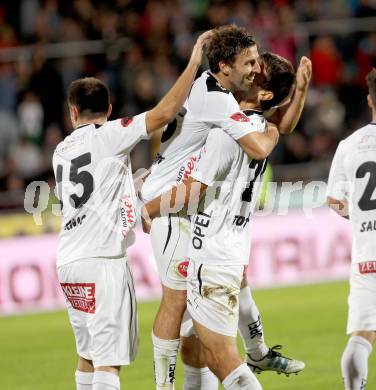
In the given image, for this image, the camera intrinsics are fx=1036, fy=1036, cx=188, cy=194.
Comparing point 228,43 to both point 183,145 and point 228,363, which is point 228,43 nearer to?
point 183,145

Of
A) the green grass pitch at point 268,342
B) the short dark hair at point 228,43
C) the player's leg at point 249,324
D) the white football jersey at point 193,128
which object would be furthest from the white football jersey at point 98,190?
the green grass pitch at point 268,342

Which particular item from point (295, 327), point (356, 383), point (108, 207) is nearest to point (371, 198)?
point (356, 383)

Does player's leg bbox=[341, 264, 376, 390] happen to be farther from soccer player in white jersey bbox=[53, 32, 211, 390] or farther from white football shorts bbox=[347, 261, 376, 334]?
soccer player in white jersey bbox=[53, 32, 211, 390]

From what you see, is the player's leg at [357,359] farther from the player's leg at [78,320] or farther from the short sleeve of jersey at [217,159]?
the player's leg at [78,320]

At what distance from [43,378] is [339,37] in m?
9.60

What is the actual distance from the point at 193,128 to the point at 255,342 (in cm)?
163

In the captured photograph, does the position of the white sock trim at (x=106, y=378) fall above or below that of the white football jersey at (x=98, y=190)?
below

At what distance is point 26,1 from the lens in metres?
16.1

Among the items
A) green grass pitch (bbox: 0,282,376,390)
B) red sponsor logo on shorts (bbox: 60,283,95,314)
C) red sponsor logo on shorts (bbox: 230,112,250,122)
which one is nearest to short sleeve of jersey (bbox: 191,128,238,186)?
red sponsor logo on shorts (bbox: 230,112,250,122)

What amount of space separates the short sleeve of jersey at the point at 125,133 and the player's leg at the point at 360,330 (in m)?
1.67

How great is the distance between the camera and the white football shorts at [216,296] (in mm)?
5836

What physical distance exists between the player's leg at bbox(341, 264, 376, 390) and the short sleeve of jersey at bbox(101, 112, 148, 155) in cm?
167

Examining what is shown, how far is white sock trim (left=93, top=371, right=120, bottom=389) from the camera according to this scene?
6.16m

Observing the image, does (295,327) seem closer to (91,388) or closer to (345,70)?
(91,388)
